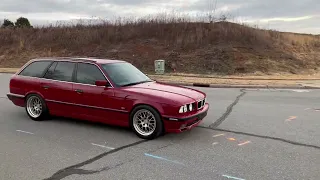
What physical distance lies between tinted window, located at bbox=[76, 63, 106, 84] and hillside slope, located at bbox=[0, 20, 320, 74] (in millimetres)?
16513

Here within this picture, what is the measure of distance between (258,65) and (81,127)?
18776 millimetres

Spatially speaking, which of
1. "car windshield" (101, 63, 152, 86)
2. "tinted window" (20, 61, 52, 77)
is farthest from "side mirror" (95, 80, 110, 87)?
"tinted window" (20, 61, 52, 77)

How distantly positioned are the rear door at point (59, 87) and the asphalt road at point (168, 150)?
374 mm

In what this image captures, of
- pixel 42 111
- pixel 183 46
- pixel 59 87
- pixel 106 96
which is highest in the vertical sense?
pixel 183 46

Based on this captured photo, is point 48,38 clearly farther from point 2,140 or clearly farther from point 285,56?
point 2,140

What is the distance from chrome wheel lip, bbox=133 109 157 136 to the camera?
240 inches

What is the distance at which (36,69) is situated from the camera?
7828 mm

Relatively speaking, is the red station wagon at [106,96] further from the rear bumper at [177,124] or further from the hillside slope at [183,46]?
the hillside slope at [183,46]

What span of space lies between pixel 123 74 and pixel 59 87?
1409mm

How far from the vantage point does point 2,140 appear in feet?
19.8

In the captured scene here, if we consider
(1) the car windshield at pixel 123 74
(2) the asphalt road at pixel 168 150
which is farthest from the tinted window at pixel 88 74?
(2) the asphalt road at pixel 168 150

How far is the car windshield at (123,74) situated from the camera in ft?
22.1

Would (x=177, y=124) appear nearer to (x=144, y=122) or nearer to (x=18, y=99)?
(x=144, y=122)

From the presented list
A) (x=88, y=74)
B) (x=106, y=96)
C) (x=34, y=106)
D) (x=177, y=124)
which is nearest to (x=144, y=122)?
(x=177, y=124)
